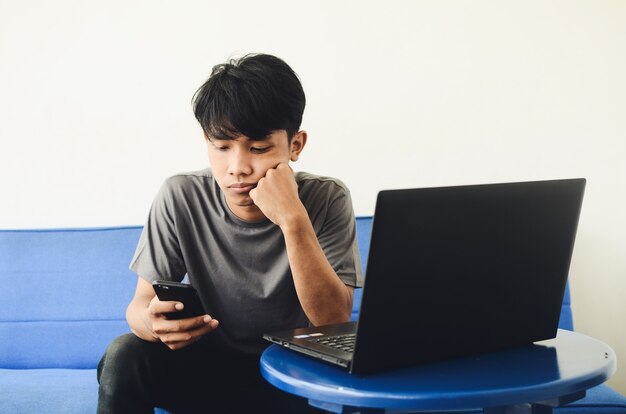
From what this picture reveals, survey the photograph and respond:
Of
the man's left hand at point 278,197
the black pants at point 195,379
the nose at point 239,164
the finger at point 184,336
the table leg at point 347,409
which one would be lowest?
the black pants at point 195,379

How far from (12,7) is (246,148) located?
1.58m

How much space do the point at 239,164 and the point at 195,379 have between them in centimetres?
43

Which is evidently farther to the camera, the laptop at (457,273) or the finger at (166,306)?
the finger at (166,306)

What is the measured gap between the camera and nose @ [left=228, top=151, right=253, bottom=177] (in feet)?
4.50

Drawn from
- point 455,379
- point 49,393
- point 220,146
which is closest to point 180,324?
point 220,146

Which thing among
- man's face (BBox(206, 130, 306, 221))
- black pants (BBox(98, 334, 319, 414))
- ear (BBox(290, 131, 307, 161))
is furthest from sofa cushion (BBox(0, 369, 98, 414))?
ear (BBox(290, 131, 307, 161))

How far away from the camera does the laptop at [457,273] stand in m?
0.85

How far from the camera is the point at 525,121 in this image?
2.33m

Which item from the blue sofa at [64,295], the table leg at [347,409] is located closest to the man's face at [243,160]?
the table leg at [347,409]

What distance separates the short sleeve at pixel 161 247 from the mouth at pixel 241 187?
0.19m

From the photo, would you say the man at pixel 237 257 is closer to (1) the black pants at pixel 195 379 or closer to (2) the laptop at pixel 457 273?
(1) the black pants at pixel 195 379

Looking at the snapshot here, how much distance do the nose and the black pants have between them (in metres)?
0.35

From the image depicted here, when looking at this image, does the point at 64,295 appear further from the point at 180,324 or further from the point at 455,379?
the point at 455,379

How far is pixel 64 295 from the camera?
2.14 metres
